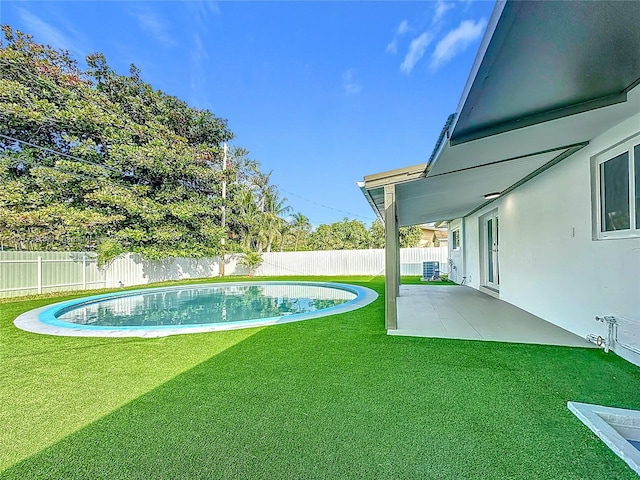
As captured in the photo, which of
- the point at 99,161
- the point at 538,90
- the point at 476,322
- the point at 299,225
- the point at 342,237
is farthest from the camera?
the point at 299,225

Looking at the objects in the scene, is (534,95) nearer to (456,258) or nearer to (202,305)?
(202,305)

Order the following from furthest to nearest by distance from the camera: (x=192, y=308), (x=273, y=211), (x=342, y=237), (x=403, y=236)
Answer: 1. (x=342, y=237)
2. (x=403, y=236)
3. (x=273, y=211)
4. (x=192, y=308)

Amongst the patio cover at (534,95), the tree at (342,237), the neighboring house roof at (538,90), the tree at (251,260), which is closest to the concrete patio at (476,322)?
the patio cover at (534,95)

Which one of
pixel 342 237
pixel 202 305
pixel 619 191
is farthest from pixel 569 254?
pixel 342 237

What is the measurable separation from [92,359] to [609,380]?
231 inches

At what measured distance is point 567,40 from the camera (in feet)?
7.37

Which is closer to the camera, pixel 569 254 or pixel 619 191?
pixel 619 191

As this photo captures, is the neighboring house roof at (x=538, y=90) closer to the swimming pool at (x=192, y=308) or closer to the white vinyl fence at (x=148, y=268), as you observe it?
the swimming pool at (x=192, y=308)

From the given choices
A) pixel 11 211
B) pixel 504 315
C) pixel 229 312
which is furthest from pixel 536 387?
pixel 11 211

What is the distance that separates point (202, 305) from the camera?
421 inches

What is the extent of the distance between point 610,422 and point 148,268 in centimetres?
1700

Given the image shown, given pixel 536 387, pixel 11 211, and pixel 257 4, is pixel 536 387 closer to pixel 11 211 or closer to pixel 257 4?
pixel 257 4

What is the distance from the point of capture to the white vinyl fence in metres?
11.0

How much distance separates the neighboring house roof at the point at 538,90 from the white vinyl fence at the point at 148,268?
469 inches
